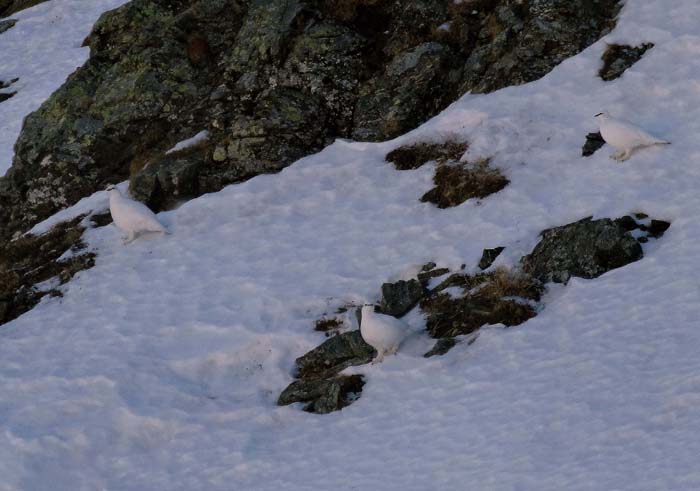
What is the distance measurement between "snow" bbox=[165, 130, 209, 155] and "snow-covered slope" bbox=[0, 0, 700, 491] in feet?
7.72

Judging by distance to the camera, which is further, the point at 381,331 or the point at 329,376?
the point at 329,376

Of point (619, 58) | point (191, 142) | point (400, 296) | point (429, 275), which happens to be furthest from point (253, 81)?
point (400, 296)

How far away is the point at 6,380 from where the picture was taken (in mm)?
14523

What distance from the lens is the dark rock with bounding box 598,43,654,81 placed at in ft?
58.6

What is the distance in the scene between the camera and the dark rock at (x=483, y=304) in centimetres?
1273

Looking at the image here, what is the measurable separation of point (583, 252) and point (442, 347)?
8.70 feet

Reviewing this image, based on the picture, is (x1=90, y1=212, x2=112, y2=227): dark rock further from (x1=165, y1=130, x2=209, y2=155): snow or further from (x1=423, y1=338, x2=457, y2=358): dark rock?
(x1=423, y1=338, x2=457, y2=358): dark rock

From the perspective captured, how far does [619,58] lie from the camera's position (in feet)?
59.3

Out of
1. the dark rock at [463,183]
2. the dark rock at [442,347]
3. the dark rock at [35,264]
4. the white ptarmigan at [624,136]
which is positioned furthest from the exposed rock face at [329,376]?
the dark rock at [35,264]

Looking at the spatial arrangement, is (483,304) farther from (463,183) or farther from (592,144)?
(592,144)

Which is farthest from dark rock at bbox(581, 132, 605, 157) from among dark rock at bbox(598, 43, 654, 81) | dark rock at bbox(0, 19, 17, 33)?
dark rock at bbox(0, 19, 17, 33)

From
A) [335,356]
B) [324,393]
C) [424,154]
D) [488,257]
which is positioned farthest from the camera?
[424,154]

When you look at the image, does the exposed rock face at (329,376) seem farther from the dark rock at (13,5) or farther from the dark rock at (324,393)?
the dark rock at (13,5)

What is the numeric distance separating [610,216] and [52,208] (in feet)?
47.6
